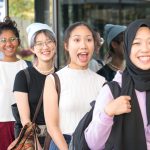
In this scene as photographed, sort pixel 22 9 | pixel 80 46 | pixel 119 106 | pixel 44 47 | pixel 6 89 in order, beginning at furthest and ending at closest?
pixel 22 9 → pixel 6 89 → pixel 44 47 → pixel 80 46 → pixel 119 106

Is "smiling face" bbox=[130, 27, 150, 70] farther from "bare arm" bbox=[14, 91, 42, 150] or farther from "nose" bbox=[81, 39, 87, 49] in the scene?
"bare arm" bbox=[14, 91, 42, 150]

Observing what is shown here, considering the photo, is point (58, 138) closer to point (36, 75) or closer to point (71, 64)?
point (71, 64)

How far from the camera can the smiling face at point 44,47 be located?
11.5 feet

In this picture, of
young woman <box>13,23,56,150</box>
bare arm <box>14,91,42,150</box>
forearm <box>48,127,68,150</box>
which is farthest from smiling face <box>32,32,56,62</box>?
forearm <box>48,127,68,150</box>

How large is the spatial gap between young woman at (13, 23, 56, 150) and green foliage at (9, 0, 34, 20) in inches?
86.5

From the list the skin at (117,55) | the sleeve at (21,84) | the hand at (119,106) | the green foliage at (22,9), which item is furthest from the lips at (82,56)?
the green foliage at (22,9)

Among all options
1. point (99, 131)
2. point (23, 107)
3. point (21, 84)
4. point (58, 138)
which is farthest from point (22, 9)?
point (99, 131)

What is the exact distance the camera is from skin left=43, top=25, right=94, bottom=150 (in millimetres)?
2918

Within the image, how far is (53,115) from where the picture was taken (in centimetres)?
293

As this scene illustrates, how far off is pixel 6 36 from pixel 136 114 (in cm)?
215

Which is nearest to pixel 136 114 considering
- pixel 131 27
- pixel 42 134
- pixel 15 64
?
pixel 131 27

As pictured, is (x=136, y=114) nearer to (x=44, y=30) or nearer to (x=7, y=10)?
(x=44, y=30)

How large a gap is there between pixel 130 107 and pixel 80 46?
86cm

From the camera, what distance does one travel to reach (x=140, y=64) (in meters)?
2.37
